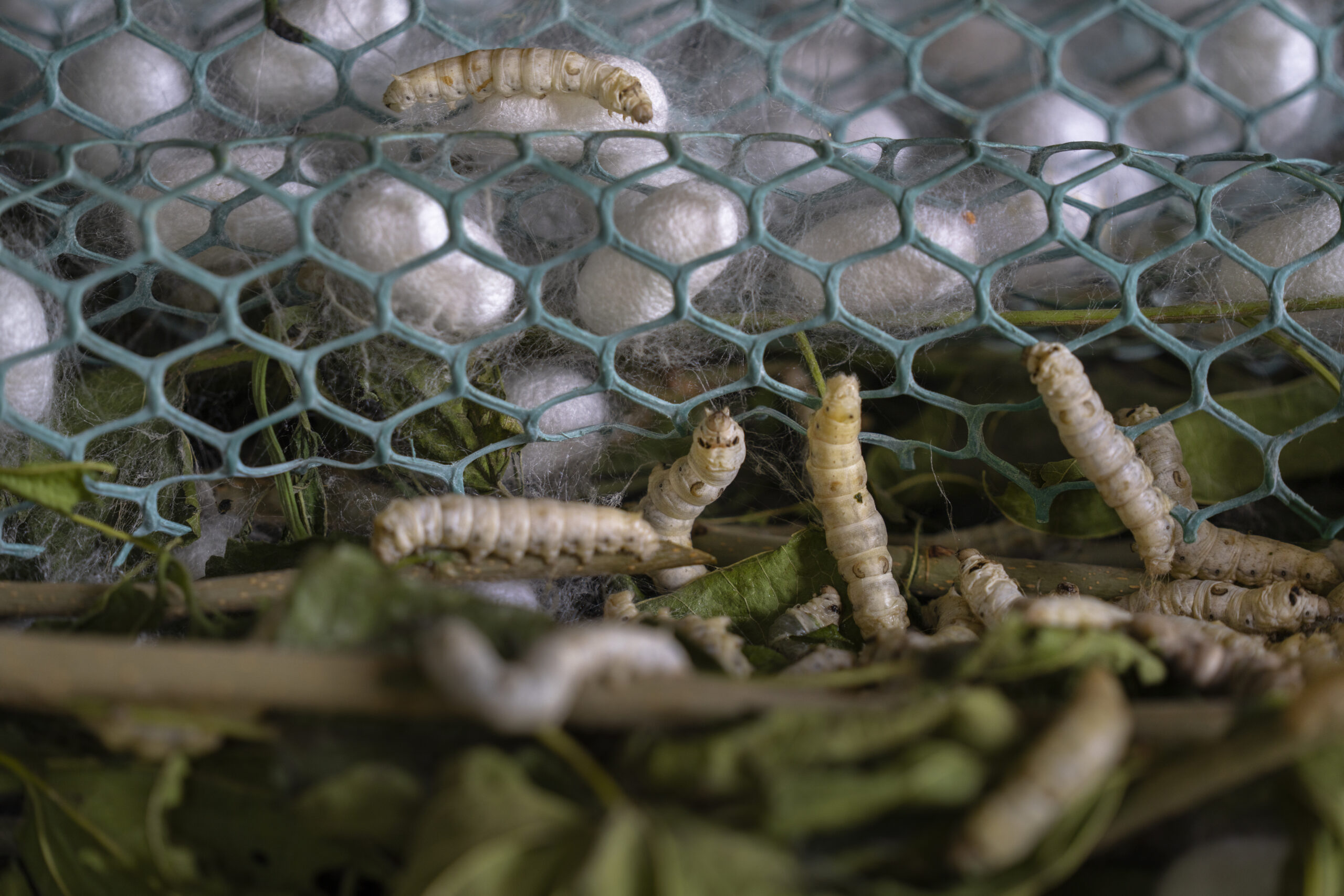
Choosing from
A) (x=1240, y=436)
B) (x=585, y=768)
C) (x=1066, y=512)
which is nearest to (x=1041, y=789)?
(x=585, y=768)

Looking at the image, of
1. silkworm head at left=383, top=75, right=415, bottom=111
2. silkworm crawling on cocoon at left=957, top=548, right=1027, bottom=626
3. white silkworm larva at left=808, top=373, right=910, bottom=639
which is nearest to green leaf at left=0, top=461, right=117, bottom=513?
silkworm head at left=383, top=75, right=415, bottom=111

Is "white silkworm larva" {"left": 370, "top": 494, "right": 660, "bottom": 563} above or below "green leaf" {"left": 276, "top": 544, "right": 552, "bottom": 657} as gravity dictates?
below

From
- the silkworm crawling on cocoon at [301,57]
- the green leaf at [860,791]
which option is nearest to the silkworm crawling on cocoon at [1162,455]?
the green leaf at [860,791]

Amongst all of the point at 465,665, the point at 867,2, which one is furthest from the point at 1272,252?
the point at 465,665

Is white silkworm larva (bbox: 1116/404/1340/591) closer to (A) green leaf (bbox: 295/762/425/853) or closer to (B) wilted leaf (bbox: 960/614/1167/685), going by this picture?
(B) wilted leaf (bbox: 960/614/1167/685)

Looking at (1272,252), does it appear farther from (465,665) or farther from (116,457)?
(116,457)
